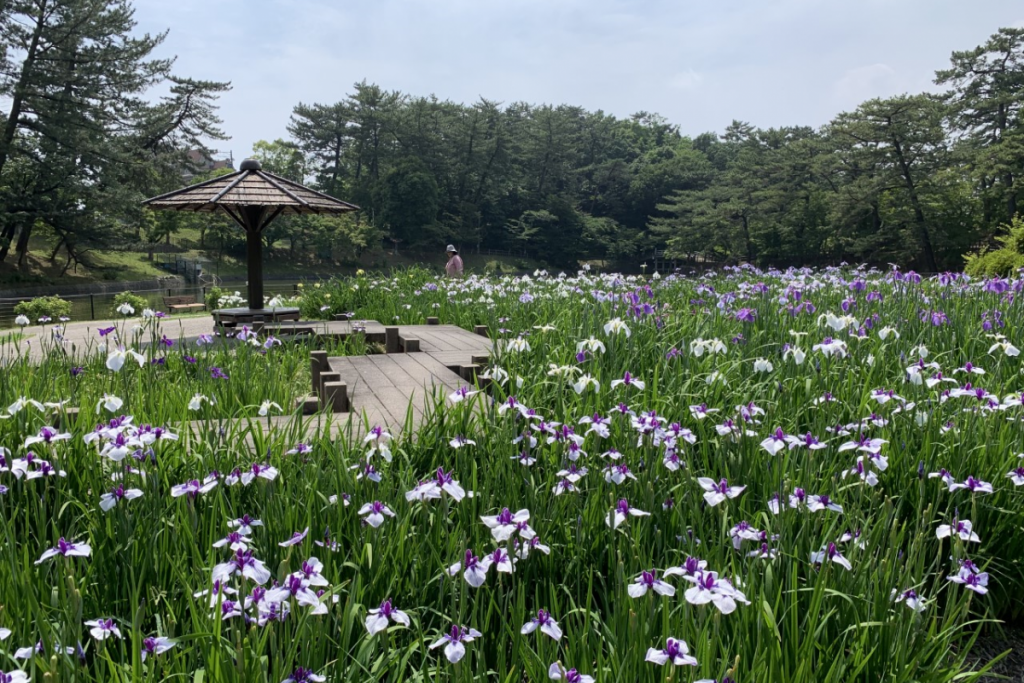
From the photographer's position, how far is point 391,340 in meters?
6.59

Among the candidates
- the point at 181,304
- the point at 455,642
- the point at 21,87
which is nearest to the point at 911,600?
the point at 455,642

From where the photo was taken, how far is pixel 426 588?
189 centimetres

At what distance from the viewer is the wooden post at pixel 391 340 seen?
651cm

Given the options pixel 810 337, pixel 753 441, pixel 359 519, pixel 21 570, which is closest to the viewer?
pixel 21 570

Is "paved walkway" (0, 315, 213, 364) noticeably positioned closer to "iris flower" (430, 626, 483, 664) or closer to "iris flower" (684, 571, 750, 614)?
"iris flower" (430, 626, 483, 664)

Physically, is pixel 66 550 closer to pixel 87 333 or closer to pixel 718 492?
pixel 718 492

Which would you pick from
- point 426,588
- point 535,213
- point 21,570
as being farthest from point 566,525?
point 535,213

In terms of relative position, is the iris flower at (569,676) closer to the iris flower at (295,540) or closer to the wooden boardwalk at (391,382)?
the iris flower at (295,540)

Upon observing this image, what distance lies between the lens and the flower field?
4.60 feet

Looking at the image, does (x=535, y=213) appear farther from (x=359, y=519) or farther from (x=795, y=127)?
(x=359, y=519)

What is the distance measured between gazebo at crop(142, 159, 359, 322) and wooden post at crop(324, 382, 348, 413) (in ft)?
12.6

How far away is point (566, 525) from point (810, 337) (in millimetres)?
3086

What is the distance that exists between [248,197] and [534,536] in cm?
737

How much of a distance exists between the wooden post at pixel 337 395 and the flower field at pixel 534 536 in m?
0.33
